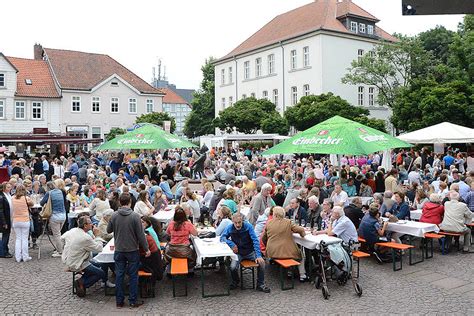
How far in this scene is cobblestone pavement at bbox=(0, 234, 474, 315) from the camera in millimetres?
7273

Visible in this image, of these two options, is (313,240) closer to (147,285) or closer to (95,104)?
(147,285)

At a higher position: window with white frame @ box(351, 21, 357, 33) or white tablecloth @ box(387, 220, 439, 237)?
window with white frame @ box(351, 21, 357, 33)

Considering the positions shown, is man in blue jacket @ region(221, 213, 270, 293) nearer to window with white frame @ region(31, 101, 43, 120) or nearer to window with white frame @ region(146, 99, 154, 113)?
window with white frame @ region(31, 101, 43, 120)

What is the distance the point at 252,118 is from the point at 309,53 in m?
10.3

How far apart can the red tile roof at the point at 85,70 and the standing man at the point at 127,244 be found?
152ft

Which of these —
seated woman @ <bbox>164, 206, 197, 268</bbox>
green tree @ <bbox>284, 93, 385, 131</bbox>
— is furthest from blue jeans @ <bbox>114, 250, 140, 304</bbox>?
green tree @ <bbox>284, 93, 385, 131</bbox>

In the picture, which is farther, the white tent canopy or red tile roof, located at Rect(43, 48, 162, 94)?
red tile roof, located at Rect(43, 48, 162, 94)

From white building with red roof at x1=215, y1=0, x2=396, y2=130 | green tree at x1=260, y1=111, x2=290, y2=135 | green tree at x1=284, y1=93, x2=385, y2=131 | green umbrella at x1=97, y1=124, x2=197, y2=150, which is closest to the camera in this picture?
green umbrella at x1=97, y1=124, x2=197, y2=150

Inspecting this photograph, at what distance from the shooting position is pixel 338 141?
1144 centimetres

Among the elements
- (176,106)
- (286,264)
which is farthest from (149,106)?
(176,106)

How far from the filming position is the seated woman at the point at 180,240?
8.29m

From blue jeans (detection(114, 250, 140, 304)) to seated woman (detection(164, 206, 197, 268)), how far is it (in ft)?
3.34

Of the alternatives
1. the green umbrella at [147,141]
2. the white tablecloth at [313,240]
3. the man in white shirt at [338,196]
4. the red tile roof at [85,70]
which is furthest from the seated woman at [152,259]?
the red tile roof at [85,70]

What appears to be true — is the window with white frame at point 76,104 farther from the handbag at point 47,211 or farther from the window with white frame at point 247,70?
the handbag at point 47,211
